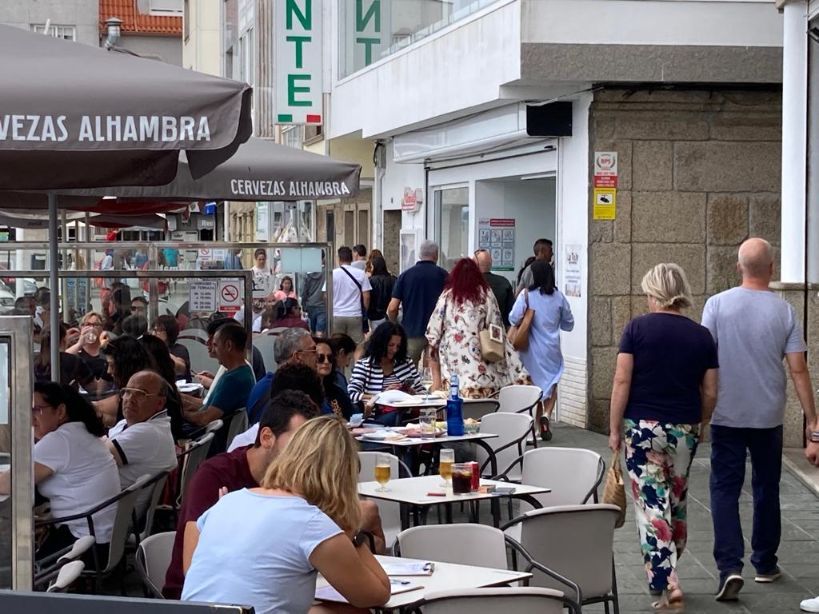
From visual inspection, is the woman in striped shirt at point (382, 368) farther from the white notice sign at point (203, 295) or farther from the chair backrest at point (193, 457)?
the chair backrest at point (193, 457)

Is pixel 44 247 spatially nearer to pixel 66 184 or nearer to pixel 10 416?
pixel 66 184

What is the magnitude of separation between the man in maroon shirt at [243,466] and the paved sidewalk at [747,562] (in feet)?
8.56

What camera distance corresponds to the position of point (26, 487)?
13.5 feet

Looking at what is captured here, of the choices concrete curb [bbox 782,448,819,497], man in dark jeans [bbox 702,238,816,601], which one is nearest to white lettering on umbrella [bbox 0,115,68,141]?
man in dark jeans [bbox 702,238,816,601]

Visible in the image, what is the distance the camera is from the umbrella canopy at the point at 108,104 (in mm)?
5449

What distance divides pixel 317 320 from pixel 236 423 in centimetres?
306

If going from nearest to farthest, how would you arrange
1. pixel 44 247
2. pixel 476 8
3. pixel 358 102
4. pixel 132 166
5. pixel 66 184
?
pixel 132 166, pixel 66 184, pixel 44 247, pixel 476 8, pixel 358 102

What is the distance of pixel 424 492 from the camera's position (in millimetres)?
7332

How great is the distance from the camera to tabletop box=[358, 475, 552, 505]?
279 inches

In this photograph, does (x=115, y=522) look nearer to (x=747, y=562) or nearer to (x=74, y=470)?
(x=74, y=470)

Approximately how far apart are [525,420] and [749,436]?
202 cm

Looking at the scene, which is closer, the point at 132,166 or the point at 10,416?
the point at 10,416

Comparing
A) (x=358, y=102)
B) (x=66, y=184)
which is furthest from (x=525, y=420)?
(x=358, y=102)

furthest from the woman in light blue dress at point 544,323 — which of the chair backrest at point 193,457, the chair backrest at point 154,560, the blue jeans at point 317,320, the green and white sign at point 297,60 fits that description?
the green and white sign at point 297,60
